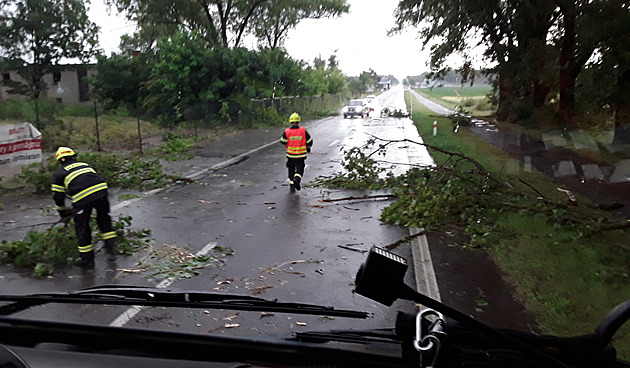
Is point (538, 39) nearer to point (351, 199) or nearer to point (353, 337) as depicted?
point (351, 199)

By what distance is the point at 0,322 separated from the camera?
225 centimetres

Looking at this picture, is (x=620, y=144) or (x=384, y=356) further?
(x=620, y=144)

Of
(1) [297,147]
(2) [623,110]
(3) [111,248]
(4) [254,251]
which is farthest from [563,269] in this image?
(2) [623,110]

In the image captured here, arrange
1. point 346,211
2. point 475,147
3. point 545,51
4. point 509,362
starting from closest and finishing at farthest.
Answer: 1. point 509,362
2. point 346,211
3. point 545,51
4. point 475,147

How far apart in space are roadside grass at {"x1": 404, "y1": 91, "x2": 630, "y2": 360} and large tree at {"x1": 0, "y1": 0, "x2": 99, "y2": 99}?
40.3 m

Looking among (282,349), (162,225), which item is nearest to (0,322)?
(282,349)

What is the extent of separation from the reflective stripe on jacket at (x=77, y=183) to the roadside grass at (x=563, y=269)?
542cm

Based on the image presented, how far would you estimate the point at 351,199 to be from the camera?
11367mm

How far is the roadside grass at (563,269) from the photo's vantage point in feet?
16.3

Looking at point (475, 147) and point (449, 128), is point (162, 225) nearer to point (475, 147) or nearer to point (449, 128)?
point (475, 147)

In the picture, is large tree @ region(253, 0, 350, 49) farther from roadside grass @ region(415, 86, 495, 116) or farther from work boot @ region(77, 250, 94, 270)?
work boot @ region(77, 250, 94, 270)

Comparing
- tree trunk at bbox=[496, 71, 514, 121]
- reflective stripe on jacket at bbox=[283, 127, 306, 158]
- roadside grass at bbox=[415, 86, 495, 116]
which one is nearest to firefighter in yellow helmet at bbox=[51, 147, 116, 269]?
reflective stripe on jacket at bbox=[283, 127, 306, 158]

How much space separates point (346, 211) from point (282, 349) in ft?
27.0

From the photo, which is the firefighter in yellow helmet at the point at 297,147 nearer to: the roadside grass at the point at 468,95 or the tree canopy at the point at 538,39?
the tree canopy at the point at 538,39
